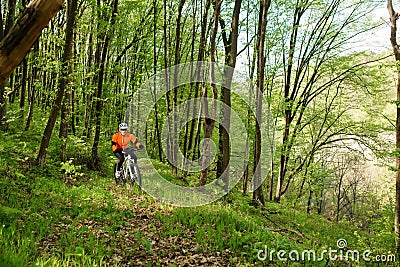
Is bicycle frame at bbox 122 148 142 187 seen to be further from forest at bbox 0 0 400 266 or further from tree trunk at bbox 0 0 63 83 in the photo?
tree trunk at bbox 0 0 63 83

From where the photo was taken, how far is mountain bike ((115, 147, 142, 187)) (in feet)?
35.2

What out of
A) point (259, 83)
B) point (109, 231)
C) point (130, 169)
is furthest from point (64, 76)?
point (259, 83)

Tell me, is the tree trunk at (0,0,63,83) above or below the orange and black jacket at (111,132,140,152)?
above

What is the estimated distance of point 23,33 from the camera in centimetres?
297

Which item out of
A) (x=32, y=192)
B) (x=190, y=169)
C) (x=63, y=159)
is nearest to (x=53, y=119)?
(x=63, y=159)

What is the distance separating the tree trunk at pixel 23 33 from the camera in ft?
9.68

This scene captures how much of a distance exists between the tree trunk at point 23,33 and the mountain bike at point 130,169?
777 centimetres

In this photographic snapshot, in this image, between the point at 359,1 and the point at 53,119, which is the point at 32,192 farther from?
the point at 359,1

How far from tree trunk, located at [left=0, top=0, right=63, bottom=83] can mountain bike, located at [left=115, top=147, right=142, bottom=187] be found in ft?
25.5

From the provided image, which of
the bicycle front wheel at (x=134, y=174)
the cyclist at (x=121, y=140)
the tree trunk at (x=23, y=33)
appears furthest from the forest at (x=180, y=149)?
the cyclist at (x=121, y=140)

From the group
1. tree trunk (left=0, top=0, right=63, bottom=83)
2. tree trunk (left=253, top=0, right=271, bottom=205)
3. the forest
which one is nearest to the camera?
tree trunk (left=0, top=0, right=63, bottom=83)

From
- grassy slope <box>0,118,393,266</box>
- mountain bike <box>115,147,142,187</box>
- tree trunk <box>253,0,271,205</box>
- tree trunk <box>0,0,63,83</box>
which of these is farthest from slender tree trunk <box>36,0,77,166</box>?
tree trunk <box>0,0,63,83</box>

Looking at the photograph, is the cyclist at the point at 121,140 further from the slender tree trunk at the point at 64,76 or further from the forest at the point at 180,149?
the slender tree trunk at the point at 64,76

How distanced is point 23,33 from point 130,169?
823 centimetres
